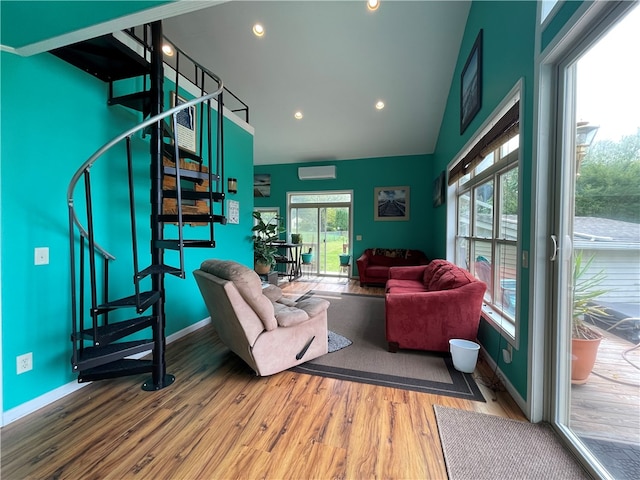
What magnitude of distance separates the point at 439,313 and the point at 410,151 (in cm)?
479

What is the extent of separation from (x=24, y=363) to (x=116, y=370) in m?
0.52

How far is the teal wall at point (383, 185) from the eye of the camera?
627 centimetres

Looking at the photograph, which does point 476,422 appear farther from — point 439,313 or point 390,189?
point 390,189

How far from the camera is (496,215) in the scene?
8.93 ft

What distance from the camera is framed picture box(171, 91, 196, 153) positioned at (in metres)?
2.60

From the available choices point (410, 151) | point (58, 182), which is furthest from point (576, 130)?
point (410, 151)

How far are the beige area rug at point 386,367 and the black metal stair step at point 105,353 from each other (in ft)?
4.16

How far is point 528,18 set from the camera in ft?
5.81

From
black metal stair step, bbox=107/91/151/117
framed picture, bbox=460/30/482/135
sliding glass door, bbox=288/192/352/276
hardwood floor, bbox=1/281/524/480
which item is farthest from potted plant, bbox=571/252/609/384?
sliding glass door, bbox=288/192/352/276

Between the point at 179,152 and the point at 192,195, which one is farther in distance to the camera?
the point at 179,152

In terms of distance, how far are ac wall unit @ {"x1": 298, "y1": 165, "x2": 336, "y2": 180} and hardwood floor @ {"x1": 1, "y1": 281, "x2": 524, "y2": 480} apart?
210 inches

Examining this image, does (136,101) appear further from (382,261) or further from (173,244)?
(382,261)

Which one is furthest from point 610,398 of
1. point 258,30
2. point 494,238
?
point 258,30

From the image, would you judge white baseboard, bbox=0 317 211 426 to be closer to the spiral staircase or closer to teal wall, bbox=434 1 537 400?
the spiral staircase
